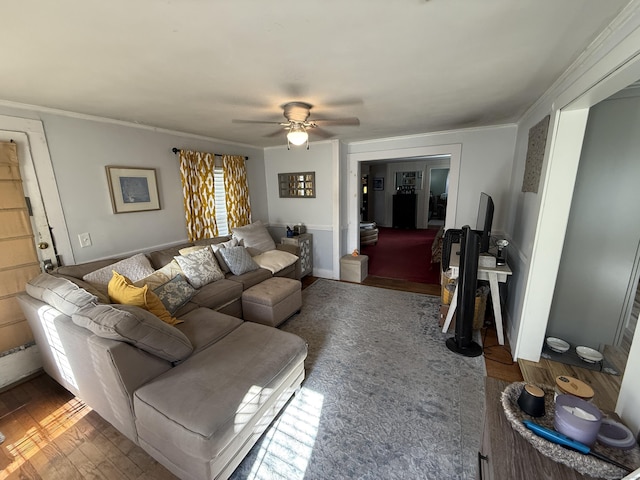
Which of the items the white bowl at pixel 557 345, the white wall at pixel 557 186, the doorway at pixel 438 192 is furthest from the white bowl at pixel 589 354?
the doorway at pixel 438 192

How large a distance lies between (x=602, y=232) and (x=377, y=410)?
2.24 metres

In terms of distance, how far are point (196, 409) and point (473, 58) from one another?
7.68ft

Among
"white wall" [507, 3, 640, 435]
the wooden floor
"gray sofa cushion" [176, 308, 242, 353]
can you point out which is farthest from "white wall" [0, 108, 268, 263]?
"white wall" [507, 3, 640, 435]

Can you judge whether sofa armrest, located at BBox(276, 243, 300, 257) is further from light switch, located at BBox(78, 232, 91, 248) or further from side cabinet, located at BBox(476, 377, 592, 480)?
side cabinet, located at BBox(476, 377, 592, 480)

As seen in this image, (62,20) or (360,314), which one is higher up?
(62,20)

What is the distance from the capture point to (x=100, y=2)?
938mm

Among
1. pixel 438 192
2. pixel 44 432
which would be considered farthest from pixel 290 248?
pixel 438 192

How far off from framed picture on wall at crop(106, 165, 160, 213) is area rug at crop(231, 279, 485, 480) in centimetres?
203

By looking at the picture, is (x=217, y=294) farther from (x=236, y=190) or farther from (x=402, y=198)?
(x=402, y=198)

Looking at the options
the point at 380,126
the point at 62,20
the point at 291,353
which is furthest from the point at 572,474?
the point at 380,126

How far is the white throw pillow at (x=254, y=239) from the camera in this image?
3592mm

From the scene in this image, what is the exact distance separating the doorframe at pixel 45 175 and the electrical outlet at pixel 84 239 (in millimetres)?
85

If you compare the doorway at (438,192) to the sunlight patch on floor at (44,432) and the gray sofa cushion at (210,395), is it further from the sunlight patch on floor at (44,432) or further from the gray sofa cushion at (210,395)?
the sunlight patch on floor at (44,432)

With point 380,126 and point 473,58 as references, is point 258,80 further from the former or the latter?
point 380,126
